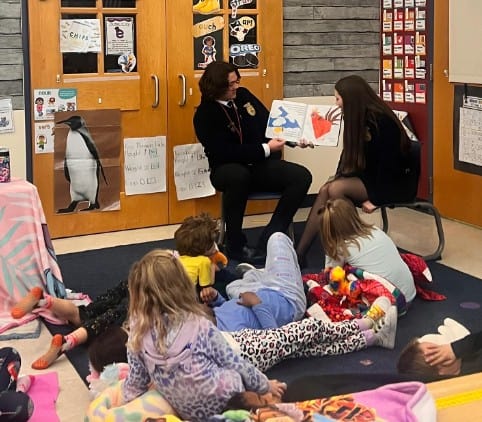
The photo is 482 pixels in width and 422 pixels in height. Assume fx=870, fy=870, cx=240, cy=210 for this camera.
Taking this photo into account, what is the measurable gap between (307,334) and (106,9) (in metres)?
2.61

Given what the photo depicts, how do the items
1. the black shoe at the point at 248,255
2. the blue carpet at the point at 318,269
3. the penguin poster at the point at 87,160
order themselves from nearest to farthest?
the blue carpet at the point at 318,269, the black shoe at the point at 248,255, the penguin poster at the point at 87,160

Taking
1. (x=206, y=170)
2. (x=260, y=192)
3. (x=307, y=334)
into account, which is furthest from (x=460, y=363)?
(x=206, y=170)

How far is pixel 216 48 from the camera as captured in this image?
5.27 m

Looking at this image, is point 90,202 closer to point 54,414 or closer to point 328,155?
point 328,155

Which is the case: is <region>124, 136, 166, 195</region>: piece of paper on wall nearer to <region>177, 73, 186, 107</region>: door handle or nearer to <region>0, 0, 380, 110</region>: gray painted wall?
<region>177, 73, 186, 107</region>: door handle

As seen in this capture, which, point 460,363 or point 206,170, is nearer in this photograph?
point 460,363

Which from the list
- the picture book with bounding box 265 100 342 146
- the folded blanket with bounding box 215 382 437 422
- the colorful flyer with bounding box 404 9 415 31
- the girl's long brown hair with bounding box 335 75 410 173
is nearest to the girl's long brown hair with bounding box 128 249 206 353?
the folded blanket with bounding box 215 382 437 422

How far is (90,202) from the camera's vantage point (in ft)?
16.7

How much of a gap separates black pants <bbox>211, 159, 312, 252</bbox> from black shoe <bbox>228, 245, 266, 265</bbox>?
0.02 meters

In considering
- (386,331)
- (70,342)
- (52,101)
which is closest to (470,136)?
(386,331)

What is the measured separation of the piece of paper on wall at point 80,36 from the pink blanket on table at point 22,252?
142 cm

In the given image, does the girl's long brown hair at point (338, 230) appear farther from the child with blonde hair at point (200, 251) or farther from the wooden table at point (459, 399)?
the wooden table at point (459, 399)

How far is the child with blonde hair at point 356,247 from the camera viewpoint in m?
3.53

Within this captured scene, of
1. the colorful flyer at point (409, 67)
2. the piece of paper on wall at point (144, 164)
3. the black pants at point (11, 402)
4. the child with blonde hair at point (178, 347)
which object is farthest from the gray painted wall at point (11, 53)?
the child with blonde hair at point (178, 347)
